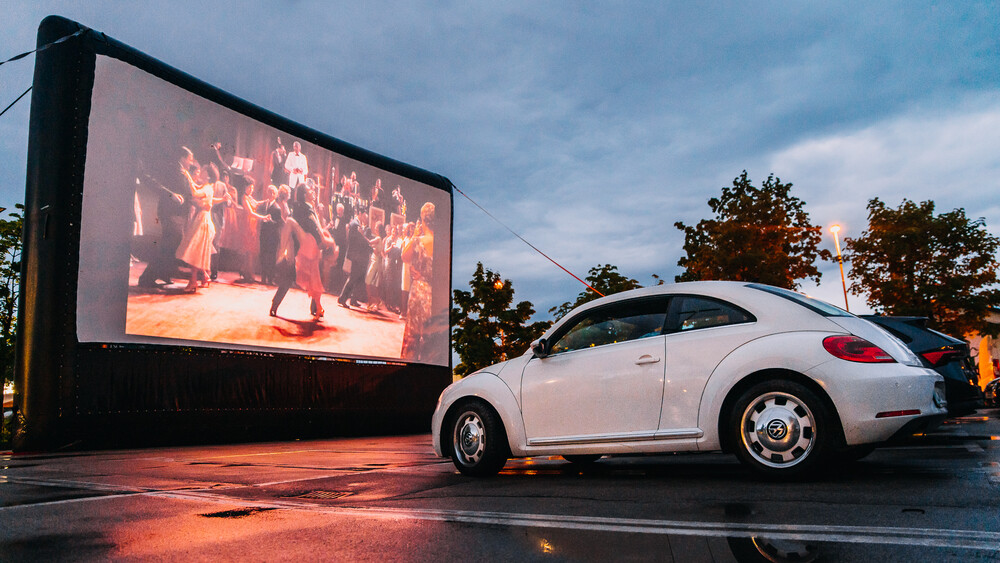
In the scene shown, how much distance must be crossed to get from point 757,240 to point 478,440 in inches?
852

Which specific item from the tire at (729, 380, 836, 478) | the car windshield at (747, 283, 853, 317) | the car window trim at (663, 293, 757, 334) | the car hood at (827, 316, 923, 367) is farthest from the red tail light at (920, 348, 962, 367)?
the tire at (729, 380, 836, 478)

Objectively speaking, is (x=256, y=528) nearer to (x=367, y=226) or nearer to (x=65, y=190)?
(x=65, y=190)

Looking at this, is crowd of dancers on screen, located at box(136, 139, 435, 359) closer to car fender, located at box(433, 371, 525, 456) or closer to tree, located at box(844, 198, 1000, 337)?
car fender, located at box(433, 371, 525, 456)

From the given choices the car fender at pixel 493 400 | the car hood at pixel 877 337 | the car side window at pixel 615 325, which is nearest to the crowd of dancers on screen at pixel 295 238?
the car fender at pixel 493 400

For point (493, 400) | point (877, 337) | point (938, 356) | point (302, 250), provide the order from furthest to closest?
point (302, 250) → point (938, 356) → point (493, 400) → point (877, 337)

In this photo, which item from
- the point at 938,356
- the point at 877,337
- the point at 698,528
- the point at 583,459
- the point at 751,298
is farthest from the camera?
the point at 583,459

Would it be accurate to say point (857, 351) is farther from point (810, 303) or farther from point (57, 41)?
point (57, 41)

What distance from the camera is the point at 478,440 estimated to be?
5.62 m

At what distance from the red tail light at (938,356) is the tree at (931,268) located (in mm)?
22022

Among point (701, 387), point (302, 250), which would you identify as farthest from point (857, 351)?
point (302, 250)

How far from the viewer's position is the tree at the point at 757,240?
76.9 feet

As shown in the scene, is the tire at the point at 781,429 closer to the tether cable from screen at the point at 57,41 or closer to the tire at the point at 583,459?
the tire at the point at 583,459

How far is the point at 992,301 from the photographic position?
2555 cm

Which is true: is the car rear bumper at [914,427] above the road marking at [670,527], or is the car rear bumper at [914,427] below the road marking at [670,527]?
above
